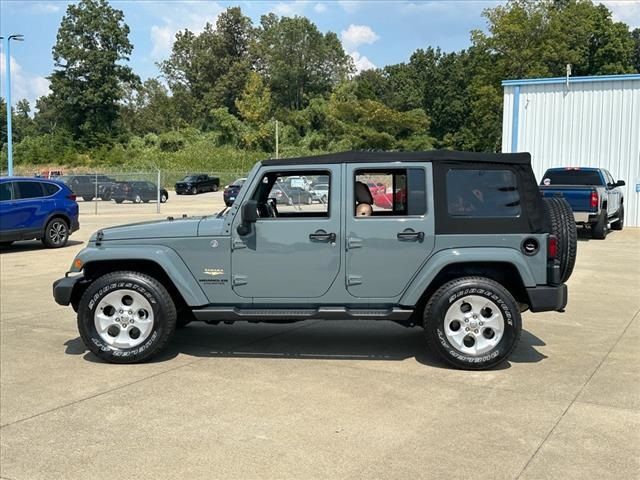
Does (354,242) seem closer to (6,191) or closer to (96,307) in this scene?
(96,307)

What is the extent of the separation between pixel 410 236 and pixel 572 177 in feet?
45.8

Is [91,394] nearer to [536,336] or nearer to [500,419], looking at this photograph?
A: [500,419]

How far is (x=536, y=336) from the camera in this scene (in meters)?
7.13

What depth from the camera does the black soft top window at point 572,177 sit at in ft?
59.1

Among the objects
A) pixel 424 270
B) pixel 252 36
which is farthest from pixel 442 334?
pixel 252 36

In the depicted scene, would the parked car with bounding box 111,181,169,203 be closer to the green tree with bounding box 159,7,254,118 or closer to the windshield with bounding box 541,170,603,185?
the windshield with bounding box 541,170,603,185

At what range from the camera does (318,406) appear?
495 centimetres

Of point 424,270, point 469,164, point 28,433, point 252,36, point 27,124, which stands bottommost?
point 28,433

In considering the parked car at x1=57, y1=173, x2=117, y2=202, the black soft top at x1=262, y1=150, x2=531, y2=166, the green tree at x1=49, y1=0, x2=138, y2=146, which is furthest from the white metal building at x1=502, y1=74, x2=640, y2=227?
the green tree at x1=49, y1=0, x2=138, y2=146

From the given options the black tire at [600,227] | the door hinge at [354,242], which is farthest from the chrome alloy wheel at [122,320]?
the black tire at [600,227]

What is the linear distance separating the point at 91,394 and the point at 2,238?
10483mm

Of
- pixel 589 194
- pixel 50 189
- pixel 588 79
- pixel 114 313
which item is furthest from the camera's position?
pixel 588 79

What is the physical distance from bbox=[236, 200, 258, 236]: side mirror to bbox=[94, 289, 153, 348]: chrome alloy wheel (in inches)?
44.3

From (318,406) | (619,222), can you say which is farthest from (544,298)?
(619,222)
